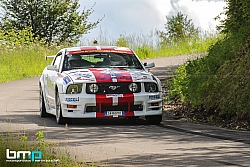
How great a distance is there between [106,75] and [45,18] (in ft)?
149

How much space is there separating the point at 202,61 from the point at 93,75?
4.36 m

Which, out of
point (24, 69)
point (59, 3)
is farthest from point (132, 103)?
point (59, 3)

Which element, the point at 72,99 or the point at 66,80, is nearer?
the point at 72,99

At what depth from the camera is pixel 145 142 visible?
12.8m

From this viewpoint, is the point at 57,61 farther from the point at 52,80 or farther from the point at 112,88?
the point at 112,88

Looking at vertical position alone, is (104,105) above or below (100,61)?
below

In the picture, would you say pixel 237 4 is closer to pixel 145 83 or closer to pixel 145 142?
pixel 145 83

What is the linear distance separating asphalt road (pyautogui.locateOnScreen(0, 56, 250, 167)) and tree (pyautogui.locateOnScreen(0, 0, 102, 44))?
1639 inches

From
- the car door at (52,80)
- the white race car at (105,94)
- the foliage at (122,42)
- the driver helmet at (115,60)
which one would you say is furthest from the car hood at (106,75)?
the foliage at (122,42)

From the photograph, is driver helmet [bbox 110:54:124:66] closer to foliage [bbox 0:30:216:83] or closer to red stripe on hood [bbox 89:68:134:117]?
red stripe on hood [bbox 89:68:134:117]

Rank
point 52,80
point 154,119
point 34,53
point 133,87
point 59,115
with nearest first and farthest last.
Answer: point 133,87 < point 59,115 < point 154,119 < point 52,80 < point 34,53

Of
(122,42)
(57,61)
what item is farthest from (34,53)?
(57,61)

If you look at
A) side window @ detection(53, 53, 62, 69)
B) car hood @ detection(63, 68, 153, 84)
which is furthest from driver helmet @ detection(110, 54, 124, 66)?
side window @ detection(53, 53, 62, 69)

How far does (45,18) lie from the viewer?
6022 centimetres
